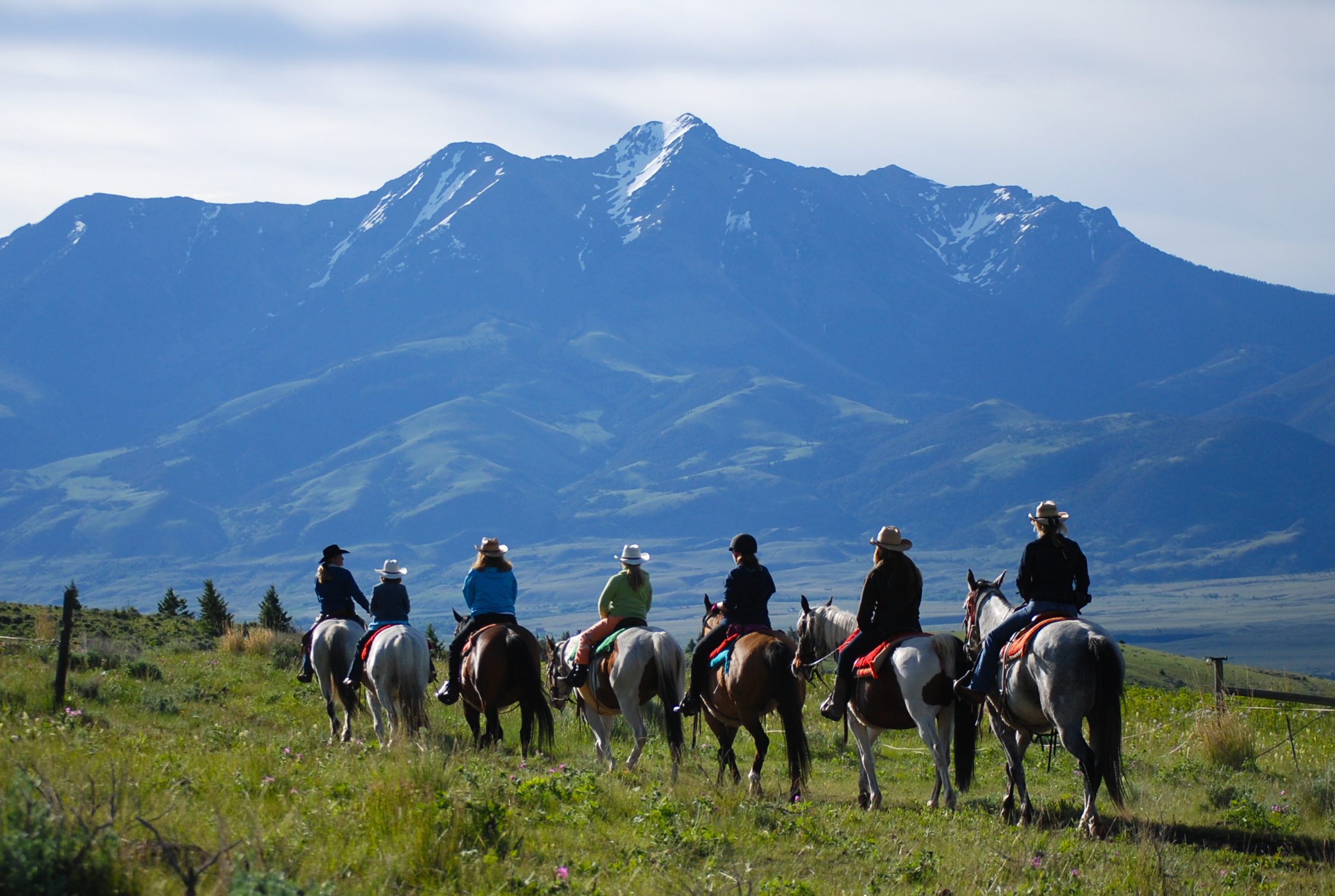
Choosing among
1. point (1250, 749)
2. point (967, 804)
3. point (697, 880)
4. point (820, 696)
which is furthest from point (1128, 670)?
point (697, 880)

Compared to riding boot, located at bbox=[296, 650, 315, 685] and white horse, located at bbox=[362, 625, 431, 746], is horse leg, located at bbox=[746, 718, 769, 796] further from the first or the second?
riding boot, located at bbox=[296, 650, 315, 685]

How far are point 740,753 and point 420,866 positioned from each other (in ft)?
35.5

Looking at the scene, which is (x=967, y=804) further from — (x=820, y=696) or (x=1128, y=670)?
(x=1128, y=670)

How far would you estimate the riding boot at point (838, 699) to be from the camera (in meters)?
12.4

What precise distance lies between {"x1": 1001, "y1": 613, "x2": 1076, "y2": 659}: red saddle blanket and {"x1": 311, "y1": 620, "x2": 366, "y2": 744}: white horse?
8.96m

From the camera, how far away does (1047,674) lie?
10953mm

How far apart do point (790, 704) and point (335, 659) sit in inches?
284

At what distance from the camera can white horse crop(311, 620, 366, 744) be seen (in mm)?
16172

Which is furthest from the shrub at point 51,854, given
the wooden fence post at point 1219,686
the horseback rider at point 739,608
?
the wooden fence post at point 1219,686

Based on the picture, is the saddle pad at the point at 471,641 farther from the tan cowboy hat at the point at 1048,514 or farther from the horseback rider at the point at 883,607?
the tan cowboy hat at the point at 1048,514

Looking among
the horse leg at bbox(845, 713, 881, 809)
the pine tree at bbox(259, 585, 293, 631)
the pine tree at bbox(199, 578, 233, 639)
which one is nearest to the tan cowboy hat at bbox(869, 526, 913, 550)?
the horse leg at bbox(845, 713, 881, 809)

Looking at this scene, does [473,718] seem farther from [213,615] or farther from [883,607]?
[213,615]

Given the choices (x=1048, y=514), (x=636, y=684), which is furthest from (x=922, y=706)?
(x=636, y=684)

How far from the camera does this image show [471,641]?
14.8 m
